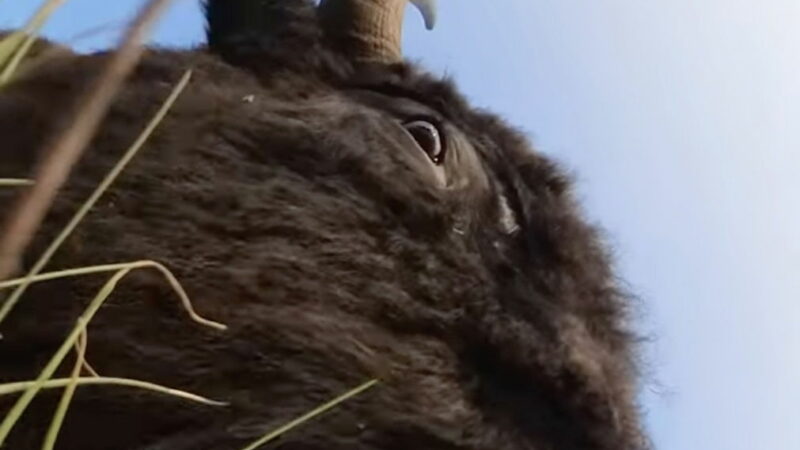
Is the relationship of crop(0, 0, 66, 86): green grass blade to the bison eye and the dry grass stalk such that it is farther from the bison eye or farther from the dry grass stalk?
the bison eye

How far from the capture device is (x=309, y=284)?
2.16 metres

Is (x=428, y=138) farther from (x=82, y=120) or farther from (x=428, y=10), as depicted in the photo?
(x=82, y=120)

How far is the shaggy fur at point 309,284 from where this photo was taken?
1.91 meters

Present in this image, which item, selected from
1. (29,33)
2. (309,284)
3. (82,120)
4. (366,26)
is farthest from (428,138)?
→ (82,120)

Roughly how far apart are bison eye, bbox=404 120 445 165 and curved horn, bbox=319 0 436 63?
1.18 feet

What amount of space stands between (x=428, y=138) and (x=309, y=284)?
0.75 metres

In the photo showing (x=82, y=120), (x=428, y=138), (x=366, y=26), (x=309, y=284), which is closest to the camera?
(x=82, y=120)

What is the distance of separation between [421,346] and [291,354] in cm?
20

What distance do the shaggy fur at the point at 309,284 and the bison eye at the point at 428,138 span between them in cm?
3

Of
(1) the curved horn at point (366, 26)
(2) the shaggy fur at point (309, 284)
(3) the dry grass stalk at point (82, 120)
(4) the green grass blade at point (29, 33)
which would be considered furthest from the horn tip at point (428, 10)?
(3) the dry grass stalk at point (82, 120)

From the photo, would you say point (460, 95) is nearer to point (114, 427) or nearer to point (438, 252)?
point (438, 252)

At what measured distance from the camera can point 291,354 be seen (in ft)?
6.57

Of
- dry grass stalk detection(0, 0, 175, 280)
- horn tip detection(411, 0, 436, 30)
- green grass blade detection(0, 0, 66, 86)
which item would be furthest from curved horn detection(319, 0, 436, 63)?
dry grass stalk detection(0, 0, 175, 280)

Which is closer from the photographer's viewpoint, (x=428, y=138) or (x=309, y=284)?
(x=309, y=284)
